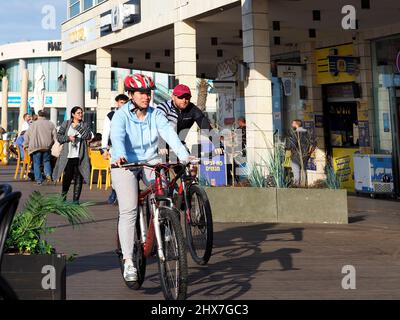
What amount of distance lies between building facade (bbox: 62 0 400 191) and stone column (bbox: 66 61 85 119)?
11.8ft

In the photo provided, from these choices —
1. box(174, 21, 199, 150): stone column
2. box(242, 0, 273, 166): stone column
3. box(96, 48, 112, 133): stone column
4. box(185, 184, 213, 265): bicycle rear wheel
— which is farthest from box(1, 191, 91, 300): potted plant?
box(96, 48, 112, 133): stone column

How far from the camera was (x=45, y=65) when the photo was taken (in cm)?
7894

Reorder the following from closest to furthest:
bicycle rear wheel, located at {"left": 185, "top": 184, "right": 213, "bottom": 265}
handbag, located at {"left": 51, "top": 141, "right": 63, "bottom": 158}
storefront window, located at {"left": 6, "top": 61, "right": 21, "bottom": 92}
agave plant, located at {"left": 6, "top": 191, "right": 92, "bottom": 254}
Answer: agave plant, located at {"left": 6, "top": 191, "right": 92, "bottom": 254}, bicycle rear wheel, located at {"left": 185, "top": 184, "right": 213, "bottom": 265}, handbag, located at {"left": 51, "top": 141, "right": 63, "bottom": 158}, storefront window, located at {"left": 6, "top": 61, "right": 21, "bottom": 92}

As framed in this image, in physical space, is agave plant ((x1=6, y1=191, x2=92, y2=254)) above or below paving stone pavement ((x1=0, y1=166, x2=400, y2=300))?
above

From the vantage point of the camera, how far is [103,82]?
76.3ft

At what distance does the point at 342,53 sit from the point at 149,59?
9767mm

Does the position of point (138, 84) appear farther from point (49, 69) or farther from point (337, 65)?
point (49, 69)

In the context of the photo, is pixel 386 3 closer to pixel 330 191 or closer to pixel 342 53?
pixel 342 53

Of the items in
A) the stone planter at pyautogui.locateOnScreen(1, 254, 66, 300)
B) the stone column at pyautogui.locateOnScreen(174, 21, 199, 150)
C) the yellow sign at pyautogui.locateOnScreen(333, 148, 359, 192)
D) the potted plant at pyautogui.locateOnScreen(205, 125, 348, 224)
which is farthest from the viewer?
the yellow sign at pyautogui.locateOnScreen(333, 148, 359, 192)

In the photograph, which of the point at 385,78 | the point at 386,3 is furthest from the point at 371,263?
the point at 385,78

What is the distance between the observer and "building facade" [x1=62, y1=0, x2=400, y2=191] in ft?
45.9

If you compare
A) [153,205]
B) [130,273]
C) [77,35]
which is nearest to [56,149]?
[77,35]

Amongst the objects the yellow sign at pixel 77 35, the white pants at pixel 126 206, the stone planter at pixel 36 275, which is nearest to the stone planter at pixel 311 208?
the white pants at pixel 126 206

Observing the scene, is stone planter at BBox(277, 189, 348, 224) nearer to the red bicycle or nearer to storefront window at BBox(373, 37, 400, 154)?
the red bicycle
